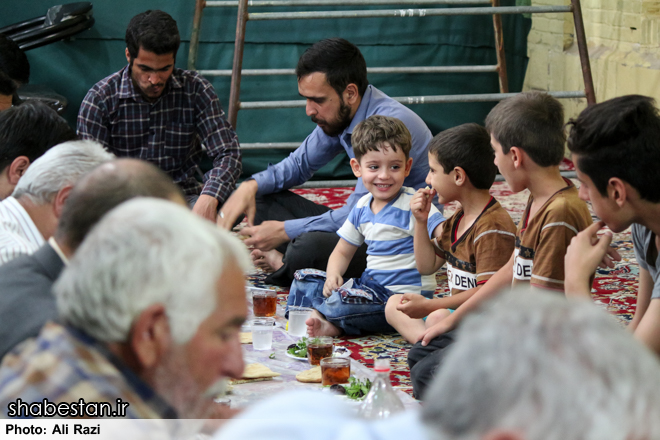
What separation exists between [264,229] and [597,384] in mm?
2981

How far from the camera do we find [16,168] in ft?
7.13

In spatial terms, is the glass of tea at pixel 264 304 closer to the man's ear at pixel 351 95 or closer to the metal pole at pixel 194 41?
the man's ear at pixel 351 95

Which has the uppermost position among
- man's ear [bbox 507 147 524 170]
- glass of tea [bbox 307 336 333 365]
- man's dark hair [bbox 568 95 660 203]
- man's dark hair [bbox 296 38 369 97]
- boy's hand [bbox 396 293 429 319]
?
man's dark hair [bbox 296 38 369 97]

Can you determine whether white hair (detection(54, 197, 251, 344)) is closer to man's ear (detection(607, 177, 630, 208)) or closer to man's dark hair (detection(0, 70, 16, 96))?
man's ear (detection(607, 177, 630, 208))

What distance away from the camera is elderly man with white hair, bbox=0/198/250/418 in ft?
3.06

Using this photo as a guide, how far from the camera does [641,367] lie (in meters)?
0.66

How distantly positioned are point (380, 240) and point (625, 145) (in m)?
1.32

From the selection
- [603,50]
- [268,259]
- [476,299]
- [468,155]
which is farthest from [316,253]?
[603,50]

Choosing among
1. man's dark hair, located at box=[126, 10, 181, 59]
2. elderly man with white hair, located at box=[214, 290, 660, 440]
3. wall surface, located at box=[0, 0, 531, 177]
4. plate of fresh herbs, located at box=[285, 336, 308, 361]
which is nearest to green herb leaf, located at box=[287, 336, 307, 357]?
plate of fresh herbs, located at box=[285, 336, 308, 361]

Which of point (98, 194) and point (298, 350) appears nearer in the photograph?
point (98, 194)

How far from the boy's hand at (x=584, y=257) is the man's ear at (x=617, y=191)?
0.14m

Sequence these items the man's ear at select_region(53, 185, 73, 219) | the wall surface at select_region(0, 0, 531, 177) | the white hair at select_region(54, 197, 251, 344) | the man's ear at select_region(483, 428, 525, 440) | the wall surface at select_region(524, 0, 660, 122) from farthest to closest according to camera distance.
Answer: the wall surface at select_region(0, 0, 531, 177) < the wall surface at select_region(524, 0, 660, 122) < the man's ear at select_region(53, 185, 73, 219) < the white hair at select_region(54, 197, 251, 344) < the man's ear at select_region(483, 428, 525, 440)

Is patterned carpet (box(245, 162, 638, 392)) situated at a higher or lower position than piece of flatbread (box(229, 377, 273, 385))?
lower

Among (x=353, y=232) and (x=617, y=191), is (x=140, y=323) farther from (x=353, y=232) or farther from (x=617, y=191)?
(x=353, y=232)
